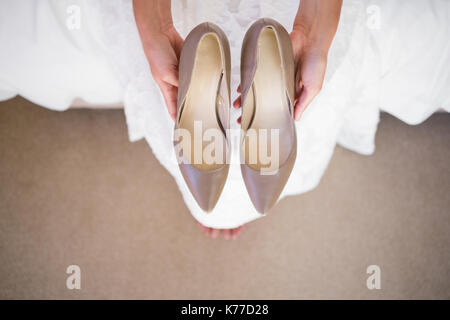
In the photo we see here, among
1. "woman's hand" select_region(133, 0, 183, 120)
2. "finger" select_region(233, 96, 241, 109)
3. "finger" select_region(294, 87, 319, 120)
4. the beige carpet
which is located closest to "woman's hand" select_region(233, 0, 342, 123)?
"finger" select_region(294, 87, 319, 120)

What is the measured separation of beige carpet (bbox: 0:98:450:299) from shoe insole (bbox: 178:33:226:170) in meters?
0.38

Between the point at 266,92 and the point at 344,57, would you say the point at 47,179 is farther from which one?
the point at 344,57

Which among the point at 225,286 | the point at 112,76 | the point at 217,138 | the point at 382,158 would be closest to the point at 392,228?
the point at 382,158

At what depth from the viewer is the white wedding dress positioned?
0.66 meters

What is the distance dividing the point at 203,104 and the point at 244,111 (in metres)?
0.11

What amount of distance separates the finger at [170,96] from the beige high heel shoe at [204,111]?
2 centimetres

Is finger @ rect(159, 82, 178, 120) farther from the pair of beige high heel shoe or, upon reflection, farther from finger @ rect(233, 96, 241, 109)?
finger @ rect(233, 96, 241, 109)

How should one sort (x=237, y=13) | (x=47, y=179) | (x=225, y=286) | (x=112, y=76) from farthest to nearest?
(x=47, y=179)
(x=225, y=286)
(x=112, y=76)
(x=237, y=13)

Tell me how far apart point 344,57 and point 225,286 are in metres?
0.70

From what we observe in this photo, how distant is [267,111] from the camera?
72 cm

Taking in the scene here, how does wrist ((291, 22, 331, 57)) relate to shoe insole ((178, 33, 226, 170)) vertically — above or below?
above

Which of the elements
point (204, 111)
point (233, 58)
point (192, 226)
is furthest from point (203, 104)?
point (192, 226)

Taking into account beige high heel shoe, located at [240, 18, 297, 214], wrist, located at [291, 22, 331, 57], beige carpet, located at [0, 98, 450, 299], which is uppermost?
wrist, located at [291, 22, 331, 57]

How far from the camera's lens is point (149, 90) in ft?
2.28
